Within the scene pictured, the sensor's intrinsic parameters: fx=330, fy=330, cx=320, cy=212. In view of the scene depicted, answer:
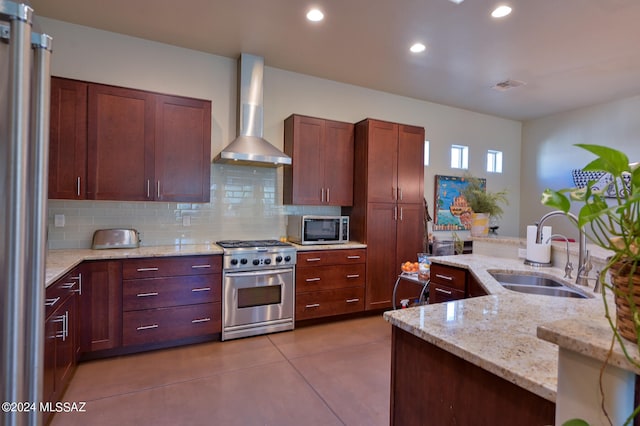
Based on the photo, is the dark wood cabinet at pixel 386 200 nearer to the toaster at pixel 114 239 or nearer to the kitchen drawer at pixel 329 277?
the kitchen drawer at pixel 329 277

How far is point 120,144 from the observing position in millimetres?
3162

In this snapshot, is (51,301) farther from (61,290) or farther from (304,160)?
(304,160)

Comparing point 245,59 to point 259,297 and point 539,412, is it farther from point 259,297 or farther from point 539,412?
point 539,412

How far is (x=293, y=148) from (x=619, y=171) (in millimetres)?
3553

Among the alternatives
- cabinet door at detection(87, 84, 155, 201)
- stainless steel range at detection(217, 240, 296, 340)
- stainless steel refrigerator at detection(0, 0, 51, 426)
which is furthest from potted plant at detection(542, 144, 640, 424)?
cabinet door at detection(87, 84, 155, 201)

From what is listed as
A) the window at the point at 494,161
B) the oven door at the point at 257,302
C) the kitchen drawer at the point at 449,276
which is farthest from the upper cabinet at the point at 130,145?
the window at the point at 494,161

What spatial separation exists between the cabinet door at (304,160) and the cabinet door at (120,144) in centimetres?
151

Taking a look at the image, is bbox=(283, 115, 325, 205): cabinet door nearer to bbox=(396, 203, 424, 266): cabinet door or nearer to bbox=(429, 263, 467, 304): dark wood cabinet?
bbox=(396, 203, 424, 266): cabinet door

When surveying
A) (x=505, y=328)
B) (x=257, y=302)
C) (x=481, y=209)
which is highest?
(x=481, y=209)

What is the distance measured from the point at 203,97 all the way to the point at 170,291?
222cm

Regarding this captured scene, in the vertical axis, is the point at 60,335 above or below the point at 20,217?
below

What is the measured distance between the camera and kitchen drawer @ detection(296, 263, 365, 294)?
147 inches

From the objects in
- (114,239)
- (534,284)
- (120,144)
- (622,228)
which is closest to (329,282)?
(534,284)

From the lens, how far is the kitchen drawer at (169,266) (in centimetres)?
298
